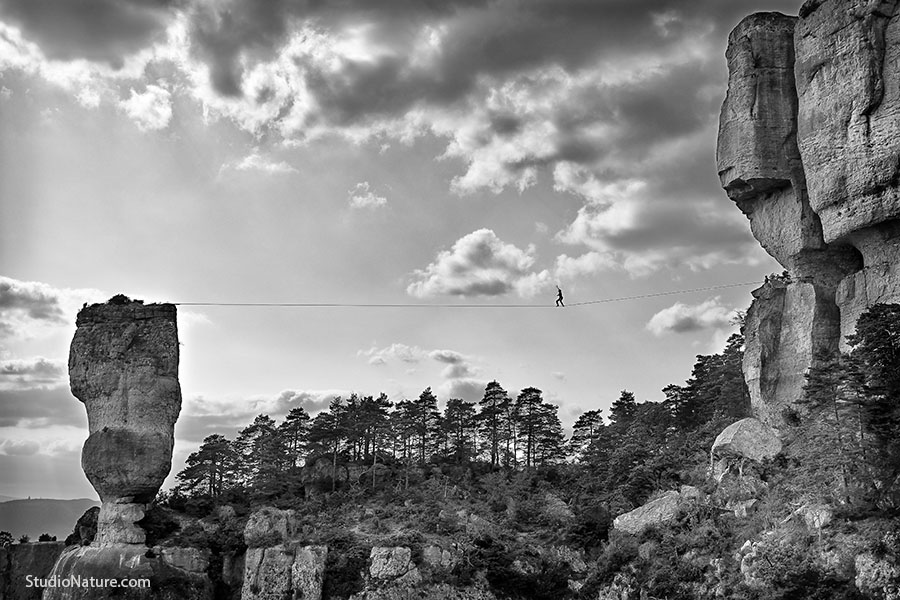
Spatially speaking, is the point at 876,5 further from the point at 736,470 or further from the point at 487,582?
the point at 487,582

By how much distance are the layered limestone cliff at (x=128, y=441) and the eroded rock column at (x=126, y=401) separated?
0.06 m

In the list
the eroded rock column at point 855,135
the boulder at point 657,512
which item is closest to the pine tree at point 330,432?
the boulder at point 657,512

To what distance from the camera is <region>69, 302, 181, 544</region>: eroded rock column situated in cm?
4841

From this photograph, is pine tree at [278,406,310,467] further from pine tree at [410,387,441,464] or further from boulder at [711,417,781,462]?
boulder at [711,417,781,462]

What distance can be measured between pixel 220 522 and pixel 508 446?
2915cm

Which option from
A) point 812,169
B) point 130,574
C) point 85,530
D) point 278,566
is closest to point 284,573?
point 278,566

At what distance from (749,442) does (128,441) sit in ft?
116

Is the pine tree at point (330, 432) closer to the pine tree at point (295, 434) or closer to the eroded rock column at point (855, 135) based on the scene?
the pine tree at point (295, 434)

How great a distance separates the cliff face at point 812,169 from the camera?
3512cm

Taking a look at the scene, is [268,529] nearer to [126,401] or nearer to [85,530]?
[126,401]

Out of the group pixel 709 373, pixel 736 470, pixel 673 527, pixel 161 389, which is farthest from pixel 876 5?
pixel 161 389

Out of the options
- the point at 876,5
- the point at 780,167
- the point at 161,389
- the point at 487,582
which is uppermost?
the point at 876,5

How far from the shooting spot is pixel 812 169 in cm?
3769

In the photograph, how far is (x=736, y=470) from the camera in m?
35.4
